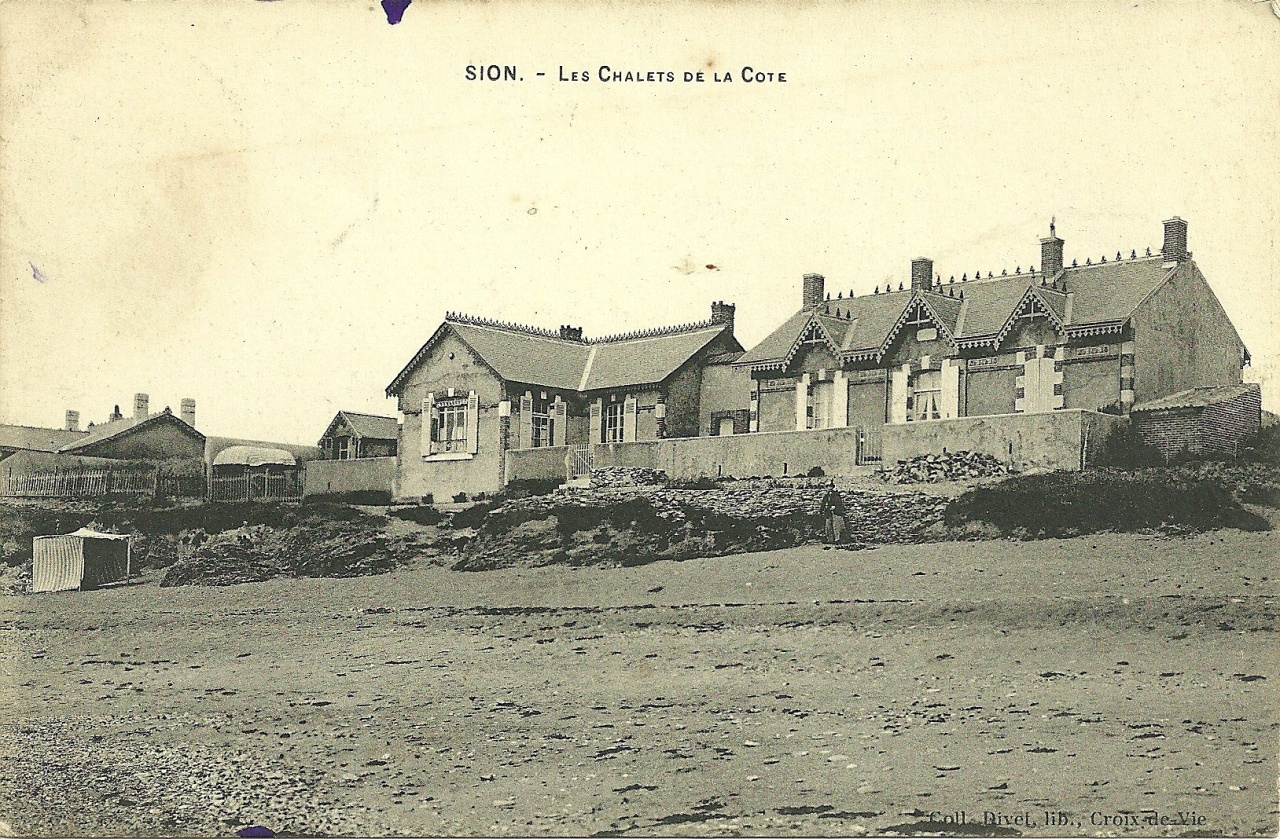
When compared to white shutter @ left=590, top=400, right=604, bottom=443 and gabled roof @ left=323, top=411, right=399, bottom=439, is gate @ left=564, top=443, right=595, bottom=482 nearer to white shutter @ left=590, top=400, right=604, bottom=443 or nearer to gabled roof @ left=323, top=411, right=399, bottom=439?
white shutter @ left=590, top=400, right=604, bottom=443

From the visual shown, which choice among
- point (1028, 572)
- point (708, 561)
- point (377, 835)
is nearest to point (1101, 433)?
point (1028, 572)

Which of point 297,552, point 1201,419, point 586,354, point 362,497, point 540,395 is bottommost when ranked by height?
point 297,552

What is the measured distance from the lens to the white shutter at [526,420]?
91.6 feet

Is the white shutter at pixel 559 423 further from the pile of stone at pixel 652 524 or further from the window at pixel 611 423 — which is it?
the pile of stone at pixel 652 524

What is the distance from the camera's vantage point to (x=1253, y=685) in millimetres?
14180

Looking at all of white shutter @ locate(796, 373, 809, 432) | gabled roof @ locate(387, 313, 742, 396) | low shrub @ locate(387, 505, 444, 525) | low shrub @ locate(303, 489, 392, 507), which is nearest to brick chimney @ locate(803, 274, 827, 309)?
white shutter @ locate(796, 373, 809, 432)

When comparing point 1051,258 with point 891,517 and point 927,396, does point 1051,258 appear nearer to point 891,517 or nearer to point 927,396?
point 927,396

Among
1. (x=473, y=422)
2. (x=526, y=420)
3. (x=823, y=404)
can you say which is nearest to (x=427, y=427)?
(x=473, y=422)

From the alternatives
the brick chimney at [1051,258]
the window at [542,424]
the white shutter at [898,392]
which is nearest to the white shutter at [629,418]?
the window at [542,424]

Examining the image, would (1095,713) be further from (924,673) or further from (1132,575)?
(1132,575)

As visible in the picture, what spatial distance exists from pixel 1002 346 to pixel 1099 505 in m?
5.20

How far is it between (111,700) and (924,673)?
10.7m

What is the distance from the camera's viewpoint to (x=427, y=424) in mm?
28188

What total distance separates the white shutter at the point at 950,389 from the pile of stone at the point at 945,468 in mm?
2171
